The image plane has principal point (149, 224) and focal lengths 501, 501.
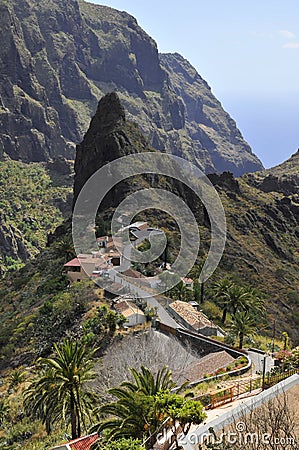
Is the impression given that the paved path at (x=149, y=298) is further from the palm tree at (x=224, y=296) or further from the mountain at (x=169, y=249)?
the palm tree at (x=224, y=296)

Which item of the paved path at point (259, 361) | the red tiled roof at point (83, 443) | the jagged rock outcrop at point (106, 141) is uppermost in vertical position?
the jagged rock outcrop at point (106, 141)

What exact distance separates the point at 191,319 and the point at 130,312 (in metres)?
5.56

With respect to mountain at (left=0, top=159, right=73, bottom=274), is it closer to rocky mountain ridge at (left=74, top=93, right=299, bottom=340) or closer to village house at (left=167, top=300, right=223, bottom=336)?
rocky mountain ridge at (left=74, top=93, right=299, bottom=340)

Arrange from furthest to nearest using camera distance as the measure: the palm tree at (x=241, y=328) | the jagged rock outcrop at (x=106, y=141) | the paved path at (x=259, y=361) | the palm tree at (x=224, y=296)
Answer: the jagged rock outcrop at (x=106, y=141), the palm tree at (x=224, y=296), the palm tree at (x=241, y=328), the paved path at (x=259, y=361)

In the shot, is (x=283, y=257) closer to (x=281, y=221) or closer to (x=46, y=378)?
(x=281, y=221)

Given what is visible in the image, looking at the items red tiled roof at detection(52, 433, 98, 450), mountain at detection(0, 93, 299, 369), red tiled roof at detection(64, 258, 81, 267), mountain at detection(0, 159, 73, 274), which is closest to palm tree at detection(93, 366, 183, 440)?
red tiled roof at detection(52, 433, 98, 450)

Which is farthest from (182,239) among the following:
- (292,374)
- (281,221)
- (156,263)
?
(292,374)

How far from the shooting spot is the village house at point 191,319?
38312mm

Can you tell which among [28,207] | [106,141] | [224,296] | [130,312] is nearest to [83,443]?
[130,312]

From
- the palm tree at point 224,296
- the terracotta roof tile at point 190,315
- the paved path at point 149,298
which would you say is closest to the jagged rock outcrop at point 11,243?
the paved path at point 149,298

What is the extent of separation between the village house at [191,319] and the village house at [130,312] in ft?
11.4

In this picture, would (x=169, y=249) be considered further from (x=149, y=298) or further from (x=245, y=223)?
(x=245, y=223)

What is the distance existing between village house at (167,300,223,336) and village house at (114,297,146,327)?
3.48 meters

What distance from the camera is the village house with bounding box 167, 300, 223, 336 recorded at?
126ft
